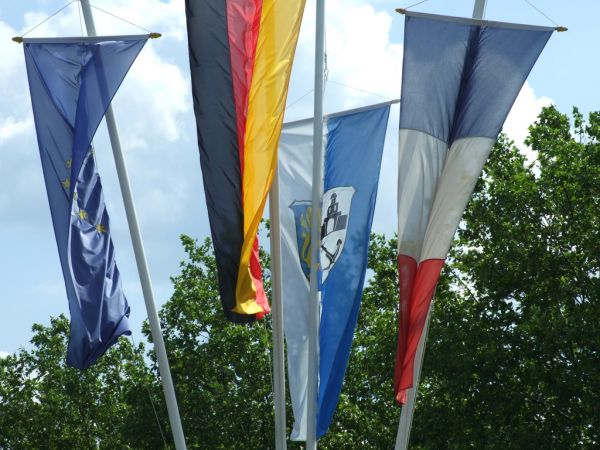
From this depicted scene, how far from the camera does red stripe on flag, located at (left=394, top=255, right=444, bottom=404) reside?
42.5 ft

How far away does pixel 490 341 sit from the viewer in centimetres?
2847

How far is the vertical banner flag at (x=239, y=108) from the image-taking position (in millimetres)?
13586

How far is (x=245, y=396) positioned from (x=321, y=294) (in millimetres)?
22889

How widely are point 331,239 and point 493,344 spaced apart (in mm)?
13358

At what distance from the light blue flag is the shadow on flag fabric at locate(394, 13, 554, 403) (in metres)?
2.39

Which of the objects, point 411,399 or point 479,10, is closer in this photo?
point 411,399

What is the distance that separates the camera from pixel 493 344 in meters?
28.2

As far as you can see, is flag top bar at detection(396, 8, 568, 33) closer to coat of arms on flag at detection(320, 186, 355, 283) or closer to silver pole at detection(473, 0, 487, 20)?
silver pole at detection(473, 0, 487, 20)

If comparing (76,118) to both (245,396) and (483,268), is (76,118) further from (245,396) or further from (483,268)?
(245,396)

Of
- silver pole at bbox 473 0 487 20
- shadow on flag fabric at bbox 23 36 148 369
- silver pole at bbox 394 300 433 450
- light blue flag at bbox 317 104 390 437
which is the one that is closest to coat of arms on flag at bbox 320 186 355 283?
light blue flag at bbox 317 104 390 437

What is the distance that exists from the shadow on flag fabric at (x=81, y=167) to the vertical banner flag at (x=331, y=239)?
266 cm

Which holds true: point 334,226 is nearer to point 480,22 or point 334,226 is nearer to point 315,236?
point 315,236

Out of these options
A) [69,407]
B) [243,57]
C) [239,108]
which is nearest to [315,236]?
[239,108]

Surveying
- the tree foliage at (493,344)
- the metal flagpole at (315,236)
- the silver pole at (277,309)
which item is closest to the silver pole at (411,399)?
the metal flagpole at (315,236)
